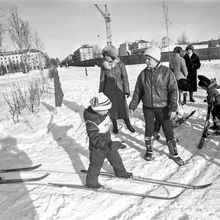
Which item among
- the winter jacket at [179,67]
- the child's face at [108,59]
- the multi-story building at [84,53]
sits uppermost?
the multi-story building at [84,53]

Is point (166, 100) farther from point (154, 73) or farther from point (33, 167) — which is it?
point (33, 167)

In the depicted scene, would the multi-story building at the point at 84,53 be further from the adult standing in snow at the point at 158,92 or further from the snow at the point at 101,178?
the adult standing in snow at the point at 158,92

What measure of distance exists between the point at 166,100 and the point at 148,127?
497 millimetres

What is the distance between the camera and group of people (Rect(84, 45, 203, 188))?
9.32 ft

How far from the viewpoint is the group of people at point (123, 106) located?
2.84 meters

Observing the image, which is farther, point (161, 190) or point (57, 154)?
point (57, 154)

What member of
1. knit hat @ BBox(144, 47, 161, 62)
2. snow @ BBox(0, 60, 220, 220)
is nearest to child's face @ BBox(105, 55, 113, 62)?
knit hat @ BBox(144, 47, 161, 62)

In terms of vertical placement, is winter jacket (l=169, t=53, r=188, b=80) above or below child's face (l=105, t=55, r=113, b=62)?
below

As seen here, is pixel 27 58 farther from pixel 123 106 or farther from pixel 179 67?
pixel 123 106

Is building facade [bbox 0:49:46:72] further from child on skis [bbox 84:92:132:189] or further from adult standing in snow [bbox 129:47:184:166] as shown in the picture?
child on skis [bbox 84:92:132:189]

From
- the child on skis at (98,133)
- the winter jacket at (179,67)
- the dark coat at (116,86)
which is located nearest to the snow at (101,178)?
the child on skis at (98,133)

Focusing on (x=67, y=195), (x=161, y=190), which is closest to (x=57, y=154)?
(x=67, y=195)

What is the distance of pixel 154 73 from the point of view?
344cm

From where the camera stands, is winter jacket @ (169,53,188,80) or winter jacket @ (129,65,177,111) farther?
winter jacket @ (169,53,188,80)
